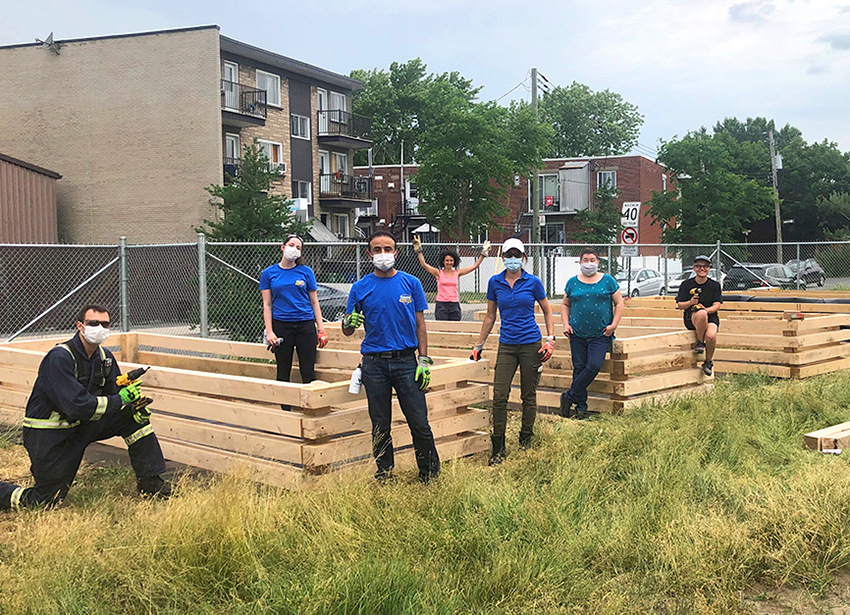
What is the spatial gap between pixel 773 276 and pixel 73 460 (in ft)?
90.1

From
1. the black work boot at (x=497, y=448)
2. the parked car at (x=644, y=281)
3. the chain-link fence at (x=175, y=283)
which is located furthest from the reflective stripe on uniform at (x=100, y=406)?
the parked car at (x=644, y=281)

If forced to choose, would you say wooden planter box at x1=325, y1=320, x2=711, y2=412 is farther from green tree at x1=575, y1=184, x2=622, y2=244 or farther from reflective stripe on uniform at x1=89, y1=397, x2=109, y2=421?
green tree at x1=575, y1=184, x2=622, y2=244

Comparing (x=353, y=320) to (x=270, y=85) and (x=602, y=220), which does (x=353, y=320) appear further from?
(x=602, y=220)

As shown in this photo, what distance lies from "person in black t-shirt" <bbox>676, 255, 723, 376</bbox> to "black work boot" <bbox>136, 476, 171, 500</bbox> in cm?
640

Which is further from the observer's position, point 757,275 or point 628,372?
point 757,275

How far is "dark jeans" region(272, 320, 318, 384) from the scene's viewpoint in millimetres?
7871

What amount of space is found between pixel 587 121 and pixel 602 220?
39.6m

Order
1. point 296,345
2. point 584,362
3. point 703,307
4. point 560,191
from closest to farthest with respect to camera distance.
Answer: point 296,345, point 584,362, point 703,307, point 560,191

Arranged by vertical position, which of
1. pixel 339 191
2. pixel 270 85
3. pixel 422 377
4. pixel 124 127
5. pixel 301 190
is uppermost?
pixel 270 85

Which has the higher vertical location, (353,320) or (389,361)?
Result: (353,320)

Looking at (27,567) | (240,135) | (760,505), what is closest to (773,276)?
(240,135)

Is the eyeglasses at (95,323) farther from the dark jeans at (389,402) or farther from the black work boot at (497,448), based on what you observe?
the black work boot at (497,448)

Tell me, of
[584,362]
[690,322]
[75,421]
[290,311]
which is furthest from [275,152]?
[75,421]

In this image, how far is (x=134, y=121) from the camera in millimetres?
33219
